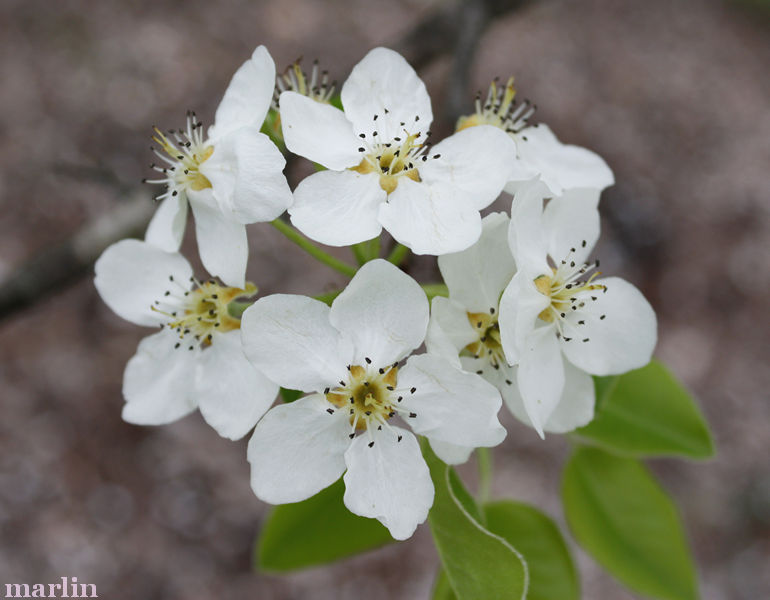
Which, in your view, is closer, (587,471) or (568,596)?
(568,596)

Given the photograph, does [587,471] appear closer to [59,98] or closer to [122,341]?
[122,341]

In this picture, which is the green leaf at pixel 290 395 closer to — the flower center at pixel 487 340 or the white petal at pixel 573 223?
the flower center at pixel 487 340

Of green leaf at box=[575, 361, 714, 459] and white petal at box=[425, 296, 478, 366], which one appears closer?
white petal at box=[425, 296, 478, 366]

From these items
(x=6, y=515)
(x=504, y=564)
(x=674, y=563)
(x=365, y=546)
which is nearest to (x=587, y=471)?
(x=674, y=563)

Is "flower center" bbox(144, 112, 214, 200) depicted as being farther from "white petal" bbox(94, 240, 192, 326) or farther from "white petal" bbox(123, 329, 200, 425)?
"white petal" bbox(123, 329, 200, 425)


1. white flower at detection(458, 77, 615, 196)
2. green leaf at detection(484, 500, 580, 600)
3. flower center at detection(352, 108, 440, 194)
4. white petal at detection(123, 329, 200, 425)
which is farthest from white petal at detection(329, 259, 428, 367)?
green leaf at detection(484, 500, 580, 600)

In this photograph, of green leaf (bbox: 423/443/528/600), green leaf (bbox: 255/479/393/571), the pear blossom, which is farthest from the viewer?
green leaf (bbox: 255/479/393/571)

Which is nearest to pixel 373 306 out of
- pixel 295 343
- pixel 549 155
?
pixel 295 343
